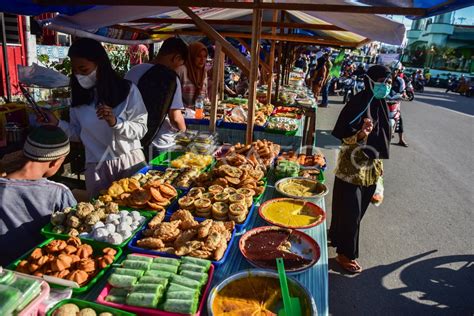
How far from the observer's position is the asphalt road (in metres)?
3.29

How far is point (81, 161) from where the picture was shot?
16.4ft

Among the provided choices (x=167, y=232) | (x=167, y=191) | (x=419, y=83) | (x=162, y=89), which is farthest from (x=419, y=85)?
(x=167, y=232)

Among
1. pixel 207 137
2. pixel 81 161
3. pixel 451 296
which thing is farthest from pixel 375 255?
pixel 81 161

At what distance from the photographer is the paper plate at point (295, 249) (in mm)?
1853

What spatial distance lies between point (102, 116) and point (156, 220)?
934 mm

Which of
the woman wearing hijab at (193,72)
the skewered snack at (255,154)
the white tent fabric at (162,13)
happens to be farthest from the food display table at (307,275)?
the woman wearing hijab at (193,72)

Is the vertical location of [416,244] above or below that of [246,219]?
below

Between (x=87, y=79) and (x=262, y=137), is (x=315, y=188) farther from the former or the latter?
(x=87, y=79)

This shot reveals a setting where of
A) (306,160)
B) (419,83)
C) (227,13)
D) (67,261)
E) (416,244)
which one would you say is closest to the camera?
(67,261)

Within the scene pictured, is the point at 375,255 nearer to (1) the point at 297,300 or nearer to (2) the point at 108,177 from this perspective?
(1) the point at 297,300

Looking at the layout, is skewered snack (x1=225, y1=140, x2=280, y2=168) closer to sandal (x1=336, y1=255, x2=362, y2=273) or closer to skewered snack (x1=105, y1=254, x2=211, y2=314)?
sandal (x1=336, y1=255, x2=362, y2=273)

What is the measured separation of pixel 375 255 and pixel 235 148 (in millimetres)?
2096

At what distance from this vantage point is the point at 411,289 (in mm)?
3471

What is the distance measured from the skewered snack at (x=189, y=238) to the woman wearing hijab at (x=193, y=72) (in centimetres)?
319
